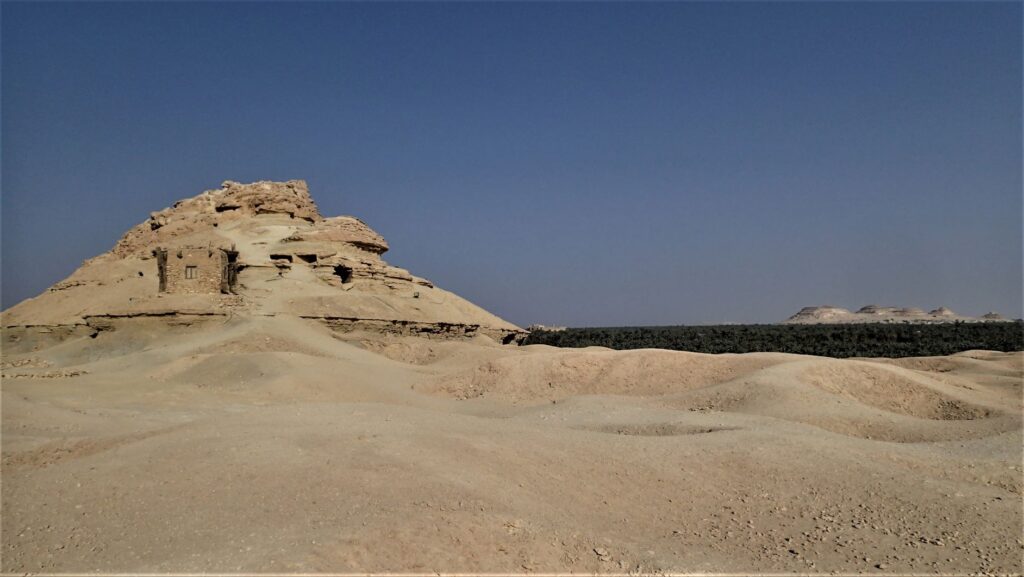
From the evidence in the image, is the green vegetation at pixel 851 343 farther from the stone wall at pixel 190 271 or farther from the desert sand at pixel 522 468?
the stone wall at pixel 190 271

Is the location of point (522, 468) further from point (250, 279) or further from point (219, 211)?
point (219, 211)

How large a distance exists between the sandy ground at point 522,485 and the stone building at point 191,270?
11.1 metres

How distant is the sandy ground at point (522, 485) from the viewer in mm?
4254

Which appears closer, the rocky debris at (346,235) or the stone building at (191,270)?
the stone building at (191,270)

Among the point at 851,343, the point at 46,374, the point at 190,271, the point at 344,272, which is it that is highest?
the point at 344,272

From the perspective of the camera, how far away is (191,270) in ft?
74.8

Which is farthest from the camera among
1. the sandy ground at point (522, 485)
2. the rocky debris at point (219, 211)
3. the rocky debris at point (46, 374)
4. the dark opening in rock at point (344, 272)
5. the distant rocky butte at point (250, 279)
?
the rocky debris at point (219, 211)

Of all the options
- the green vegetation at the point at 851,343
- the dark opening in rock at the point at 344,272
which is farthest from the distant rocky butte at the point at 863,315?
the dark opening in rock at the point at 344,272

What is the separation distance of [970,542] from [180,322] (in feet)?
69.5

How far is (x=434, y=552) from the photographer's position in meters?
3.99

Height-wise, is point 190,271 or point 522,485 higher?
point 190,271

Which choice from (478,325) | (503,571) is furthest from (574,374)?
(478,325)

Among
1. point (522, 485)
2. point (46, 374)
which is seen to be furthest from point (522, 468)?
point (46, 374)

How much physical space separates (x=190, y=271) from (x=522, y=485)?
822 inches
